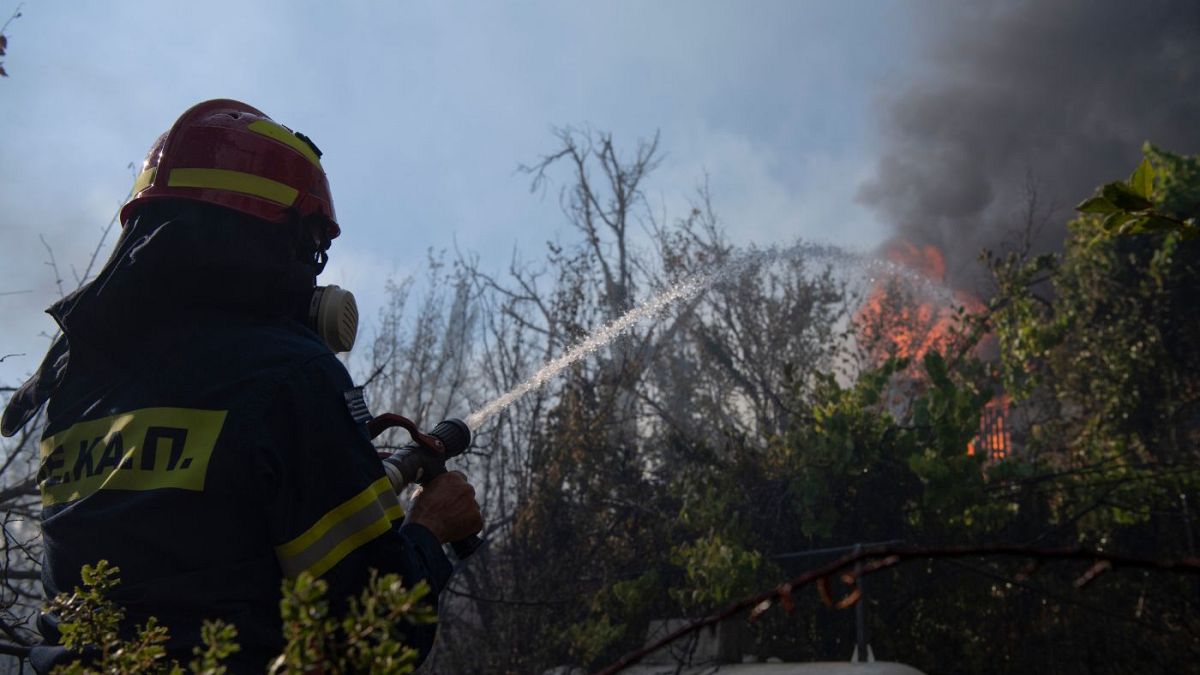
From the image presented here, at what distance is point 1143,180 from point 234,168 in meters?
1.79

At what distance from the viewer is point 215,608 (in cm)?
179

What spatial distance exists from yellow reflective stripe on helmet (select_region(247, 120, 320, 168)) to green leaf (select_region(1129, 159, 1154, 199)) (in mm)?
1779

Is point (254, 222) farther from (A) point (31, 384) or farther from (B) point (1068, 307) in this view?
(B) point (1068, 307)

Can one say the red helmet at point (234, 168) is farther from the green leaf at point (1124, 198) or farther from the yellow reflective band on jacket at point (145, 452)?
the green leaf at point (1124, 198)

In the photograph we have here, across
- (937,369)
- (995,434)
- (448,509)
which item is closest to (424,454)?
(448,509)

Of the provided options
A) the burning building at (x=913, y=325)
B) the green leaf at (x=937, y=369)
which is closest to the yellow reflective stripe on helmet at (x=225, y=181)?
the green leaf at (x=937, y=369)

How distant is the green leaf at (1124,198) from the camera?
4.60 ft

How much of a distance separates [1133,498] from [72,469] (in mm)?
6511

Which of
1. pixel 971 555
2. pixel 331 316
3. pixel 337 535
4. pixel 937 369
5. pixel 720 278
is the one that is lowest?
pixel 971 555

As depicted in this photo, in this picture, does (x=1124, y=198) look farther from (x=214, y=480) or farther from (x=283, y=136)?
(x=283, y=136)

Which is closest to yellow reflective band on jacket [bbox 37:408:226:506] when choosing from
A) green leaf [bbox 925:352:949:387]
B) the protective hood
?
the protective hood

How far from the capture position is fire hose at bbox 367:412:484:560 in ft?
7.34

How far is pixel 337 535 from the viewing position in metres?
1.86

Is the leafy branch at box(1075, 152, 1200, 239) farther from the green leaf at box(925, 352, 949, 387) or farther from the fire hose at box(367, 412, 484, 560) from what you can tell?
the green leaf at box(925, 352, 949, 387)
